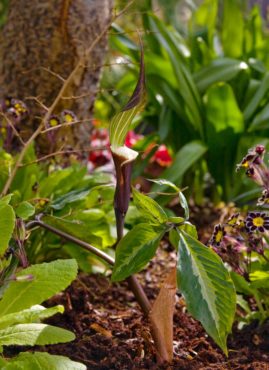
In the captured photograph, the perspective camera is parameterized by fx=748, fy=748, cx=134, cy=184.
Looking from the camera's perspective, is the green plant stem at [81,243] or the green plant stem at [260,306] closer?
the green plant stem at [81,243]

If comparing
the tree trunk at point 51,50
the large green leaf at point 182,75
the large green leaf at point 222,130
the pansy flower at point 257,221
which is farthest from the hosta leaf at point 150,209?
the large green leaf at point 182,75

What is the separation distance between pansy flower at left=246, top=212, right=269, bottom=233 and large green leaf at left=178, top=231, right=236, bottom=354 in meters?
0.25

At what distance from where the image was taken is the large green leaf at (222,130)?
3479mm

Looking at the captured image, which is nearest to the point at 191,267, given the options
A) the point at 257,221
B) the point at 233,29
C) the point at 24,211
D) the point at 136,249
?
the point at 136,249

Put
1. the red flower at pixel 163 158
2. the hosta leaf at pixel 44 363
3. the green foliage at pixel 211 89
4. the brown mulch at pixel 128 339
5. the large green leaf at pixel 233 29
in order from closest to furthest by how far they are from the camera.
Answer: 1. the hosta leaf at pixel 44 363
2. the brown mulch at pixel 128 339
3. the green foliage at pixel 211 89
4. the large green leaf at pixel 233 29
5. the red flower at pixel 163 158

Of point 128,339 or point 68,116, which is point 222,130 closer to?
point 68,116

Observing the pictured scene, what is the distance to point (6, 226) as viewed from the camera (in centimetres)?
178

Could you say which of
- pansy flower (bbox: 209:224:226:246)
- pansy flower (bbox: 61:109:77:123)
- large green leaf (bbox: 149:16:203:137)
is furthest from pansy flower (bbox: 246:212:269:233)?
large green leaf (bbox: 149:16:203:137)

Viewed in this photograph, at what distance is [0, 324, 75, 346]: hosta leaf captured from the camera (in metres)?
1.73

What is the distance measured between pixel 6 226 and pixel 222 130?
1995 millimetres

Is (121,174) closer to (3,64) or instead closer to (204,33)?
(3,64)

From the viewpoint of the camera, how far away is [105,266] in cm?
272

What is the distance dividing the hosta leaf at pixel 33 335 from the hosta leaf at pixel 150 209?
0.34 meters

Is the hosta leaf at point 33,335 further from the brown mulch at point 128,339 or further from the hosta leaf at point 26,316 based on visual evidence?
the brown mulch at point 128,339
